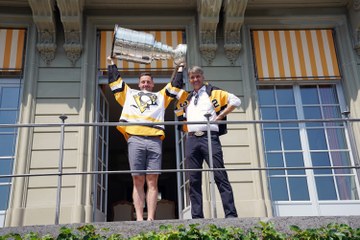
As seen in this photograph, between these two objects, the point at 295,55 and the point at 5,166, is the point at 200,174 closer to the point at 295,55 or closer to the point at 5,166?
the point at 5,166

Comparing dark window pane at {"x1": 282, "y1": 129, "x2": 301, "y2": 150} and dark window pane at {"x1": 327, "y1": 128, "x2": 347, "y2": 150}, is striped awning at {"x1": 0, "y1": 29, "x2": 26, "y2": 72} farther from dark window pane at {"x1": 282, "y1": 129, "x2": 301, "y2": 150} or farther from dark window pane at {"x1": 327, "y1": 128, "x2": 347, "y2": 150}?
dark window pane at {"x1": 327, "y1": 128, "x2": 347, "y2": 150}

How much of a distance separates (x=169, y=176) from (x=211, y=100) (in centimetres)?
887

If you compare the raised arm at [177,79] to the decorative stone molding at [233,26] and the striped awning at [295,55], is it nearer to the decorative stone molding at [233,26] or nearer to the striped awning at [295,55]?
the decorative stone molding at [233,26]

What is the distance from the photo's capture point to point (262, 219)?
4.19m

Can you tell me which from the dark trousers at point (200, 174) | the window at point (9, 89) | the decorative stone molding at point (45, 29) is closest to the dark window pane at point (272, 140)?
the dark trousers at point (200, 174)

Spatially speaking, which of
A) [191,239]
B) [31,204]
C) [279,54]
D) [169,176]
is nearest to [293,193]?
[279,54]

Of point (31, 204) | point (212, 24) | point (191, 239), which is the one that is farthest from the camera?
point (212, 24)

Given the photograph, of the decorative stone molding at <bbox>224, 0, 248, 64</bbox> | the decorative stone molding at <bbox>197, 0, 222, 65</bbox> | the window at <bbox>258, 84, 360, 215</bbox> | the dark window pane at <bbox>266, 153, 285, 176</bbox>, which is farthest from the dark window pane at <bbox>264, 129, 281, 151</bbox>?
the decorative stone molding at <bbox>197, 0, 222, 65</bbox>

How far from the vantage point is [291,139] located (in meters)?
7.51

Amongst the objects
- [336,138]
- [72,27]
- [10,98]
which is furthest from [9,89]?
[336,138]

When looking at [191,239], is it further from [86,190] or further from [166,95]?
[86,190]

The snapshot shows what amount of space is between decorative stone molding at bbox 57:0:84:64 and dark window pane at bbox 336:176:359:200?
501 centimetres

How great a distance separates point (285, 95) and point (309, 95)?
0.45 metres

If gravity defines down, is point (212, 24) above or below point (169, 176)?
above
